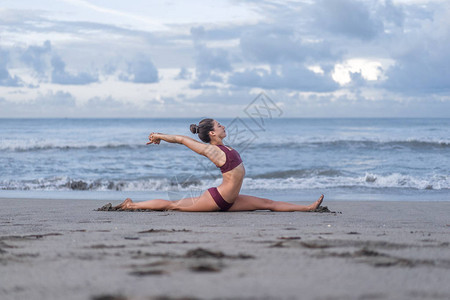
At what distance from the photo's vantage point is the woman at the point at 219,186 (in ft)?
20.5

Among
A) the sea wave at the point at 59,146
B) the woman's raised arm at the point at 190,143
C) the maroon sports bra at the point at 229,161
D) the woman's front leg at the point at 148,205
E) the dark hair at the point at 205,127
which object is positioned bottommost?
the sea wave at the point at 59,146

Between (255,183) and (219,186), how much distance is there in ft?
22.5

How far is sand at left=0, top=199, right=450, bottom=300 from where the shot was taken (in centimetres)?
230

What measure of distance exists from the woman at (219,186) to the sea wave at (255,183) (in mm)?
5708

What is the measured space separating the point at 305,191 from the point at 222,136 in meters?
5.52

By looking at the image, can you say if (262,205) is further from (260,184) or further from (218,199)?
(260,184)

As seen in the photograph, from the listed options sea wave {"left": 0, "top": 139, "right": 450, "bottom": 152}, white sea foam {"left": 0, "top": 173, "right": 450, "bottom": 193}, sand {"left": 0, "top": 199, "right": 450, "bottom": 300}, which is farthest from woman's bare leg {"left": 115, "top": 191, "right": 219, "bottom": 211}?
sea wave {"left": 0, "top": 139, "right": 450, "bottom": 152}

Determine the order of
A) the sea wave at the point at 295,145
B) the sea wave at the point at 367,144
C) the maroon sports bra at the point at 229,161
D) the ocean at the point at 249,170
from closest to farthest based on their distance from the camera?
the maroon sports bra at the point at 229,161
the ocean at the point at 249,170
the sea wave at the point at 295,145
the sea wave at the point at 367,144

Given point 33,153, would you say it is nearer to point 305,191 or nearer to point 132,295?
point 305,191

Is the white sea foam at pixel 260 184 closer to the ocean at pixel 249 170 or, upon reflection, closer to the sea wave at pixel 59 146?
the ocean at pixel 249 170

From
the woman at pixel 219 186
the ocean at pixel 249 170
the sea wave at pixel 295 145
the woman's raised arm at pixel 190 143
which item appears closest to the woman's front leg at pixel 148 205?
the woman at pixel 219 186

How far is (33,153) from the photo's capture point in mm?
22594

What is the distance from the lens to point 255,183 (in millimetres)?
13180

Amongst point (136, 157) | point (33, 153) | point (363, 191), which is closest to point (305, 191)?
point (363, 191)
